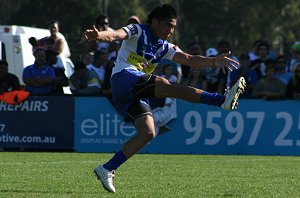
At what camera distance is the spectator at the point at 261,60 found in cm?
1822

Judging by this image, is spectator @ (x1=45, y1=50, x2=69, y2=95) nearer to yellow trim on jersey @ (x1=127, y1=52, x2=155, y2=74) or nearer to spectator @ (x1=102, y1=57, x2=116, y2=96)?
spectator @ (x1=102, y1=57, x2=116, y2=96)

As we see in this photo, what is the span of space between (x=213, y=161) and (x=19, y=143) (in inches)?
177

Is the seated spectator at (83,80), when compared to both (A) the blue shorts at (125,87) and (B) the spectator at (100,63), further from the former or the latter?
(A) the blue shorts at (125,87)

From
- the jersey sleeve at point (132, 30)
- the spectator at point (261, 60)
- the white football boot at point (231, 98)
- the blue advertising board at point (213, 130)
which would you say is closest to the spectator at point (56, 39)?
the blue advertising board at point (213, 130)

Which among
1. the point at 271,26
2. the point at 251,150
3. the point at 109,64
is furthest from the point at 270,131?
the point at 271,26

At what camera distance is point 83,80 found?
17.8 meters

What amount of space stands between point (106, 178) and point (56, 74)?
9.10m

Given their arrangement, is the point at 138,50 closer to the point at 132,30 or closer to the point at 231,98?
the point at 132,30

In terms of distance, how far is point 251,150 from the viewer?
16.7m

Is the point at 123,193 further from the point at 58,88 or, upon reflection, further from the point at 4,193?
the point at 58,88

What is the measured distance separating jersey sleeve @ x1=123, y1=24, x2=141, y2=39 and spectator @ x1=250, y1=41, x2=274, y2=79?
28.5 feet

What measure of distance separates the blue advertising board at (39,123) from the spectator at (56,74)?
0.66 metres

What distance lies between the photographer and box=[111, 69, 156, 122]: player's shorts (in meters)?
9.26

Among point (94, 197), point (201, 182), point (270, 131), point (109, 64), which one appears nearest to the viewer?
point (94, 197)
